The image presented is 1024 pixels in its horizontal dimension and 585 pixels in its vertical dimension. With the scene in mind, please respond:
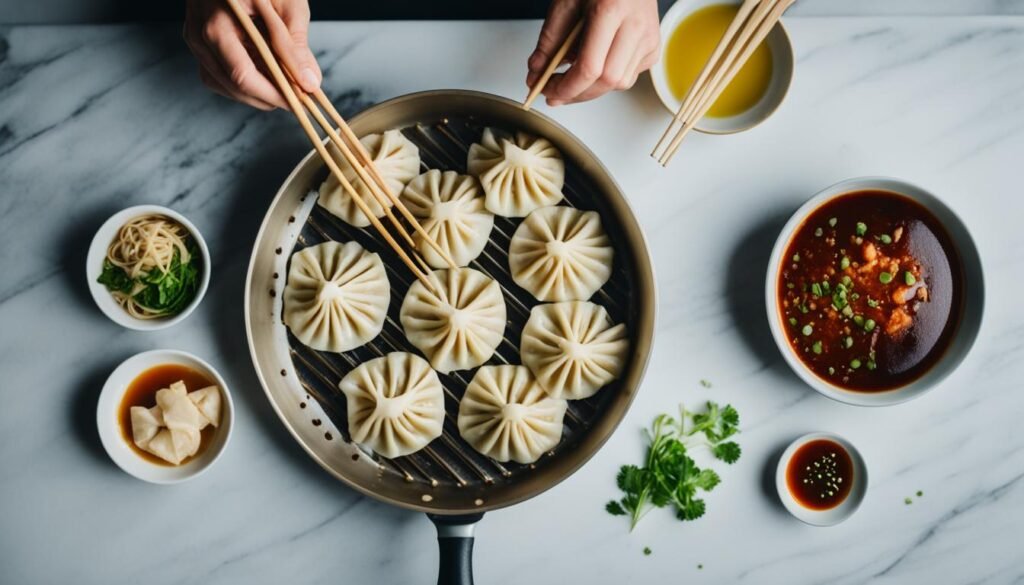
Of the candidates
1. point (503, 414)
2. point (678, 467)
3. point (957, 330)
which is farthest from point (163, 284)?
point (957, 330)

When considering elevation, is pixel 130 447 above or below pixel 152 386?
below

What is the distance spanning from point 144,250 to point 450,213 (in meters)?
0.94

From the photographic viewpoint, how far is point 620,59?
6.93 ft

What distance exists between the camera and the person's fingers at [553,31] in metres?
2.13

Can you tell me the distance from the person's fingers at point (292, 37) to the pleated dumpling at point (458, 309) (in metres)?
0.73

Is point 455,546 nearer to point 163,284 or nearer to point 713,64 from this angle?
point 163,284

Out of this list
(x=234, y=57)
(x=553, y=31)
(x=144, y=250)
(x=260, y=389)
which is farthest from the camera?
(x=260, y=389)

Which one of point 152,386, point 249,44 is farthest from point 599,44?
point 152,386

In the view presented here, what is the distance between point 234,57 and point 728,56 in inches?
55.4

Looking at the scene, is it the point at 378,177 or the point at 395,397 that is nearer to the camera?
the point at 378,177

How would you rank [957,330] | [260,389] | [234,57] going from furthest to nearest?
[260,389]
[957,330]
[234,57]

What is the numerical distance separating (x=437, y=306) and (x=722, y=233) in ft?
3.26

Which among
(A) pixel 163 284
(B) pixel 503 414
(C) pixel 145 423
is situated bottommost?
(C) pixel 145 423

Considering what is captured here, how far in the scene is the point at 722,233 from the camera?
262cm
